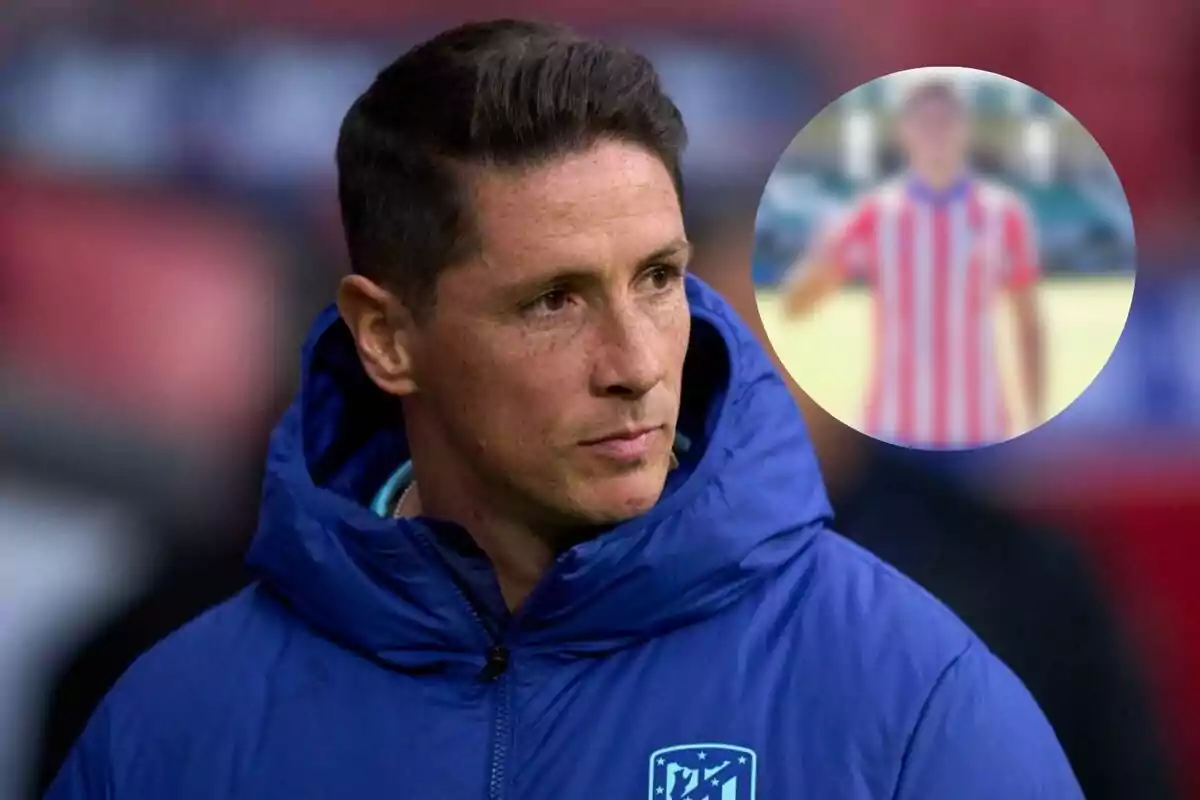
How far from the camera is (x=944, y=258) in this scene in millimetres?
1432

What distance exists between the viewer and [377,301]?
113cm

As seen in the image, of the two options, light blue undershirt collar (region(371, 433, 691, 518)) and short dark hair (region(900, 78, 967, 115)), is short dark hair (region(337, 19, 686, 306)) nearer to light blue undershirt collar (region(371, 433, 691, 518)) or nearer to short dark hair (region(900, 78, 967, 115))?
light blue undershirt collar (region(371, 433, 691, 518))

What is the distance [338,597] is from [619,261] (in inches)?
13.5

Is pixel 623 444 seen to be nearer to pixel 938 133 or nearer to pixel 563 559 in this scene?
pixel 563 559

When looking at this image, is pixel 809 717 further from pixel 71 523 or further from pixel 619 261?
pixel 71 523

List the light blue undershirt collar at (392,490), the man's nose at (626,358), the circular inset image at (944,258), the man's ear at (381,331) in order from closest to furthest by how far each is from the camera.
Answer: the man's nose at (626,358)
the man's ear at (381,331)
the light blue undershirt collar at (392,490)
the circular inset image at (944,258)

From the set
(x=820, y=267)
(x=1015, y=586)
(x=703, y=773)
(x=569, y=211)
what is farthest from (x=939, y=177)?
(x=703, y=773)

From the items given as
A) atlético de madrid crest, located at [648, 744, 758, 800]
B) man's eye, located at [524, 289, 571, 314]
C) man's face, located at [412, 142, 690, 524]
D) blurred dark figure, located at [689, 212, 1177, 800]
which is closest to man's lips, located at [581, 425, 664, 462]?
man's face, located at [412, 142, 690, 524]

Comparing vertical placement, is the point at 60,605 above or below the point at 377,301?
below

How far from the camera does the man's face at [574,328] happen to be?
1026mm

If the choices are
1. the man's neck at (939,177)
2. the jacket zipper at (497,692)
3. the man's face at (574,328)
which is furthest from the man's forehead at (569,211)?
the man's neck at (939,177)

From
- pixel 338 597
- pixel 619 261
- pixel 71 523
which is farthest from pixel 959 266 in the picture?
pixel 71 523

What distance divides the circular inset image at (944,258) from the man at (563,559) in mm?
312

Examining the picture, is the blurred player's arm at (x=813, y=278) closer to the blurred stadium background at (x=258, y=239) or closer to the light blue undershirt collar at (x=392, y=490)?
the blurred stadium background at (x=258, y=239)
